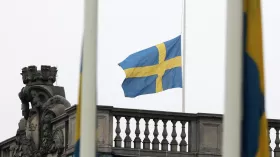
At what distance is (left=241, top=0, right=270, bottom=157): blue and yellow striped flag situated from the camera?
1881 centimetres

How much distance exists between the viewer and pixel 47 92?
A: 4269cm

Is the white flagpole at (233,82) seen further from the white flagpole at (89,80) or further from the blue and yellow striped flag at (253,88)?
the white flagpole at (89,80)

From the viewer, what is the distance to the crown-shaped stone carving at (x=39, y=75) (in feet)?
141

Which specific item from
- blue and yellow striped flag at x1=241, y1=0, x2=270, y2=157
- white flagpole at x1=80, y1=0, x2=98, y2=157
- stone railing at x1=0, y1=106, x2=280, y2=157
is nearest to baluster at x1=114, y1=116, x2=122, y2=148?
stone railing at x1=0, y1=106, x2=280, y2=157

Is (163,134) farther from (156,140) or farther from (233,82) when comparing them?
(233,82)

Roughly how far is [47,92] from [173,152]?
654 cm

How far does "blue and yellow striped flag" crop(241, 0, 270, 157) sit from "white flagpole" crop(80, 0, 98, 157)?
1.82 m

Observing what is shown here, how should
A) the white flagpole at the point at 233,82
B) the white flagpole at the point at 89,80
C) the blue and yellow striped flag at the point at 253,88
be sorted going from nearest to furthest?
1. the white flagpole at the point at 233,82
2. the blue and yellow striped flag at the point at 253,88
3. the white flagpole at the point at 89,80

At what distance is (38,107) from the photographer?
42.6 m

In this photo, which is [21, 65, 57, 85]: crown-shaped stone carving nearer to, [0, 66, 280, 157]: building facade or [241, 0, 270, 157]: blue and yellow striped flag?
[0, 66, 280, 157]: building facade

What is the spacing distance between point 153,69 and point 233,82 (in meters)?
19.7

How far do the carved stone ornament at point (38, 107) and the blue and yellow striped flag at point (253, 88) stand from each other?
22.5 meters

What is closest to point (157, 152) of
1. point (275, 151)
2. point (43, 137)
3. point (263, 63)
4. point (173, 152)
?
point (173, 152)

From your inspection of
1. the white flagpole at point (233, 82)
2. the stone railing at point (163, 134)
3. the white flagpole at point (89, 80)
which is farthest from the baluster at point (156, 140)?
the white flagpole at point (233, 82)
